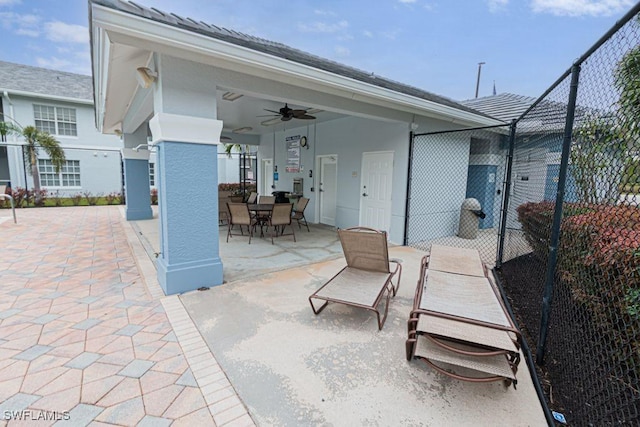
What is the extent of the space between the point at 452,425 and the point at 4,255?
7183 mm

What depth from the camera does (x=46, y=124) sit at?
45.4 ft

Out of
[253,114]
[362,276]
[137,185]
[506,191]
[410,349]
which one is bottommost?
[410,349]

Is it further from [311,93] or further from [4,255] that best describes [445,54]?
[4,255]

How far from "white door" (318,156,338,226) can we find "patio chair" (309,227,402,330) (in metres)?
4.58

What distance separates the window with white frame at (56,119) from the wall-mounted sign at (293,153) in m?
11.8

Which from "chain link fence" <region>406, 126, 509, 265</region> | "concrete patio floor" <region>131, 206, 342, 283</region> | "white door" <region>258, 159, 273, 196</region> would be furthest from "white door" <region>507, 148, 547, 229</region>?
"white door" <region>258, 159, 273, 196</region>

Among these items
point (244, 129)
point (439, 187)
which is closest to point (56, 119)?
point (244, 129)

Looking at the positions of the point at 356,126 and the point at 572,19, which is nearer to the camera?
the point at 572,19

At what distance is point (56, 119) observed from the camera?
1404 cm

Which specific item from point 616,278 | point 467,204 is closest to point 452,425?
point 616,278

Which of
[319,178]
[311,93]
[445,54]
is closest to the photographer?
[311,93]

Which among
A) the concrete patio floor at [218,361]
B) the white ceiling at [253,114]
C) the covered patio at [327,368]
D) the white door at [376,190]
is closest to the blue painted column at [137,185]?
the white ceiling at [253,114]

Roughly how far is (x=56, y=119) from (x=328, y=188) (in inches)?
563

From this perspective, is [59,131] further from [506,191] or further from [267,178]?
[506,191]
